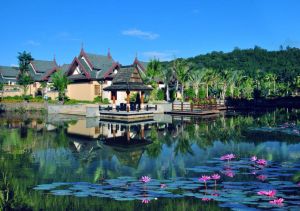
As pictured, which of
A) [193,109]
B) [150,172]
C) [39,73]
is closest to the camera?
[150,172]

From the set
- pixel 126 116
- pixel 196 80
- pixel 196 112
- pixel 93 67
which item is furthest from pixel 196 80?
pixel 126 116

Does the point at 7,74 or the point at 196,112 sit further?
the point at 7,74

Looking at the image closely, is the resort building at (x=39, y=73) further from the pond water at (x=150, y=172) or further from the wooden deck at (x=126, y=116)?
the pond water at (x=150, y=172)

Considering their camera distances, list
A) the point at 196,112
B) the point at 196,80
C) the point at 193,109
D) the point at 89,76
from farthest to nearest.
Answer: the point at 196,80
the point at 89,76
the point at 193,109
the point at 196,112

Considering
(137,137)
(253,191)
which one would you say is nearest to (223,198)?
(253,191)

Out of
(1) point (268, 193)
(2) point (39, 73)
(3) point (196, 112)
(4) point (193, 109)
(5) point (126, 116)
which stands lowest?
(1) point (268, 193)

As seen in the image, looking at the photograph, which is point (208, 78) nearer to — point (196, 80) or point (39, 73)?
point (196, 80)

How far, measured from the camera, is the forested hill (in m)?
109

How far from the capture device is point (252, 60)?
125 metres

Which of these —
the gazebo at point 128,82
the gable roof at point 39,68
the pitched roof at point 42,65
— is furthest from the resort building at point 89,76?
the pitched roof at point 42,65

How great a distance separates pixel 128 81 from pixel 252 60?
98.1m

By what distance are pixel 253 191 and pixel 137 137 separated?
13.0m

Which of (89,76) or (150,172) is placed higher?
(89,76)

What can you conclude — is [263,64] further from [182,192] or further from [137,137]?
[182,192]
